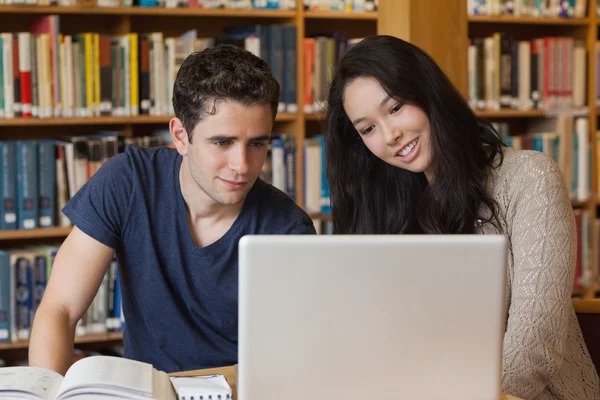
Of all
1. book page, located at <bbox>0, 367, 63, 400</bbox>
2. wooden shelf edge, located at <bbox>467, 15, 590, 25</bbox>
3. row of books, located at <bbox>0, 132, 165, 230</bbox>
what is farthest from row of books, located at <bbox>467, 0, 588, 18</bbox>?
book page, located at <bbox>0, 367, 63, 400</bbox>

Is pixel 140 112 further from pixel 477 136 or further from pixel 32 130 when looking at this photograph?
pixel 477 136

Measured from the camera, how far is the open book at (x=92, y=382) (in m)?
1.14

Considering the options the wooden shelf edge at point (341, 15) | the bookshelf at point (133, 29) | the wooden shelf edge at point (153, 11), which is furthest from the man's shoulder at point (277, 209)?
the wooden shelf edge at point (341, 15)

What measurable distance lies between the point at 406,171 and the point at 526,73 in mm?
1794

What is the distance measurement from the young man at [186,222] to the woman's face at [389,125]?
0.63 ft

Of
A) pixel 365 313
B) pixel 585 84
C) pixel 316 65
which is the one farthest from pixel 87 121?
pixel 585 84

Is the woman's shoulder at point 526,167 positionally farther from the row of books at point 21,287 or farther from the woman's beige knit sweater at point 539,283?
the row of books at point 21,287

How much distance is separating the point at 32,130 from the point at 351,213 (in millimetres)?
1609

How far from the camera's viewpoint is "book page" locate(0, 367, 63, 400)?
3.87 ft

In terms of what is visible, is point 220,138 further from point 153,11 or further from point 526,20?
point 526,20

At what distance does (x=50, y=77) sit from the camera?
2.80m

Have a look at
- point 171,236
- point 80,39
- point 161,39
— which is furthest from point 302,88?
point 171,236

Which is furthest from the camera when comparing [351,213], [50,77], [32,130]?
[32,130]

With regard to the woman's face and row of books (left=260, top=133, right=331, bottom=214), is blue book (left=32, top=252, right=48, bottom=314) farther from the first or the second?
the woman's face
